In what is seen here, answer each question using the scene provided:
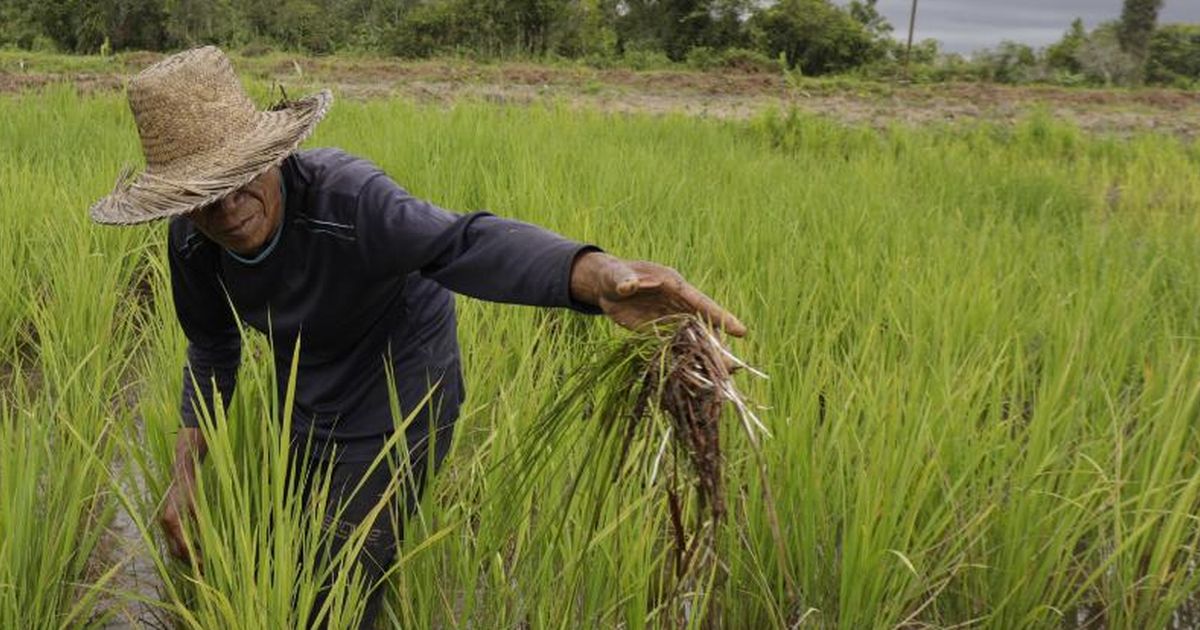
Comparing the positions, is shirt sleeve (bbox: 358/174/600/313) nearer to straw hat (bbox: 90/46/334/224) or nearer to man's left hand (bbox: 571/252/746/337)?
man's left hand (bbox: 571/252/746/337)

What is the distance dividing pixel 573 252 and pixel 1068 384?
4.77 ft

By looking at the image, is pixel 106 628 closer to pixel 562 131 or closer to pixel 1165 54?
pixel 562 131

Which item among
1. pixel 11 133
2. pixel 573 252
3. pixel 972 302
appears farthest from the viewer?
pixel 11 133

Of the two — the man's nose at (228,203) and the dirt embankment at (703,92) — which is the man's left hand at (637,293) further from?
the dirt embankment at (703,92)

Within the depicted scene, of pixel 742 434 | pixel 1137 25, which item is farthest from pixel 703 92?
pixel 1137 25

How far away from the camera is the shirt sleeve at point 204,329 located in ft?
5.19

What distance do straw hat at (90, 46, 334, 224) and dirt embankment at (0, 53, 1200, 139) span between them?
7534 millimetres

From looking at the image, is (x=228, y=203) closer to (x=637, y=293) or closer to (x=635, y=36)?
(x=637, y=293)

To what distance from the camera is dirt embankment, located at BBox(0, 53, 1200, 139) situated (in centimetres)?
952

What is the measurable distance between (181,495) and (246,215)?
18.8 inches

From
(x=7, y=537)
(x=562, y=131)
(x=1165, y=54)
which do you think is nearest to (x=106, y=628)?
(x=7, y=537)

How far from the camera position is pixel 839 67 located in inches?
719

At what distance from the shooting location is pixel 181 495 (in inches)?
60.9

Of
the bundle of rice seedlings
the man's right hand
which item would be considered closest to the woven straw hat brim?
the man's right hand
